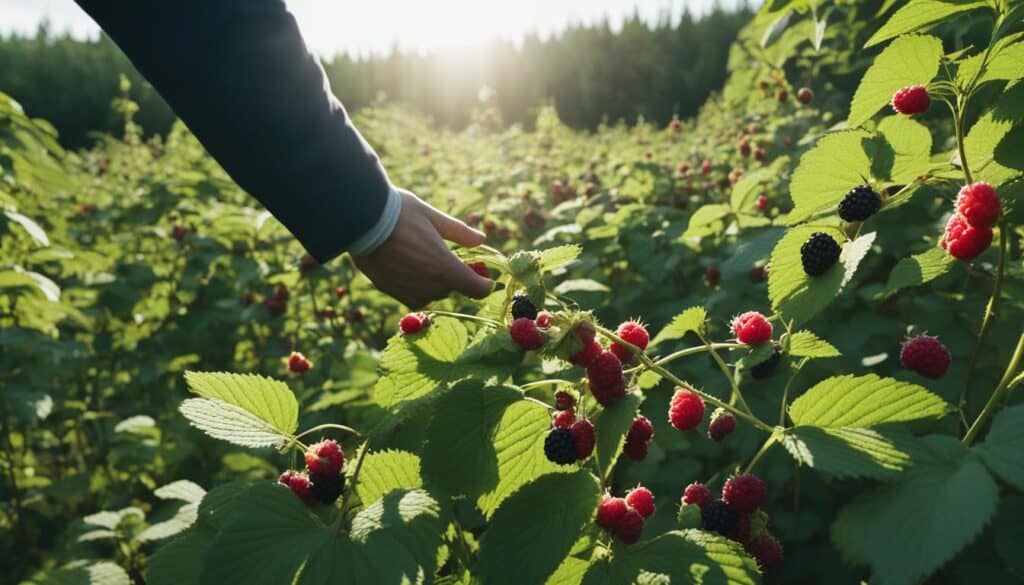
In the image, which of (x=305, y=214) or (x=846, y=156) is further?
(x=305, y=214)

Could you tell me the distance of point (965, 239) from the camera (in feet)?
3.40

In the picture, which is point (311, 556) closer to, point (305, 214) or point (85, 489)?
point (305, 214)

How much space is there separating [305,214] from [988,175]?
112 centimetres

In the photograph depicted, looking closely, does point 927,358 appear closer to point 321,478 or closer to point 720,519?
point 720,519

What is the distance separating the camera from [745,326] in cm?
111

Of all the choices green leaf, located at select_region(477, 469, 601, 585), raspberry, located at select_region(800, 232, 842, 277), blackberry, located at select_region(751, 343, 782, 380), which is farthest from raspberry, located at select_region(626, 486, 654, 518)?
raspberry, located at select_region(800, 232, 842, 277)

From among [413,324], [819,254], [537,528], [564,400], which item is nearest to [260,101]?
[413,324]

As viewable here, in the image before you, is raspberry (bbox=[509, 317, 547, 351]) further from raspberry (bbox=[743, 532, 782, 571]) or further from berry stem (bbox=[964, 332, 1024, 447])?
berry stem (bbox=[964, 332, 1024, 447])

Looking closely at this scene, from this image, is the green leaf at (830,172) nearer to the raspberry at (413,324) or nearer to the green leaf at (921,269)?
the green leaf at (921,269)

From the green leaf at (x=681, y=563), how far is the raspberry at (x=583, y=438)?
5.3 inches

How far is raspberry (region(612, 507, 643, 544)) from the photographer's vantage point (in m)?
0.97

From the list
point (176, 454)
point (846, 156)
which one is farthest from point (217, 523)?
point (176, 454)

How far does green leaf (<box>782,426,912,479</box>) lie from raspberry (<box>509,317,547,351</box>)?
0.34 meters

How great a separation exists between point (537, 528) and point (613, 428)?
6.3 inches
